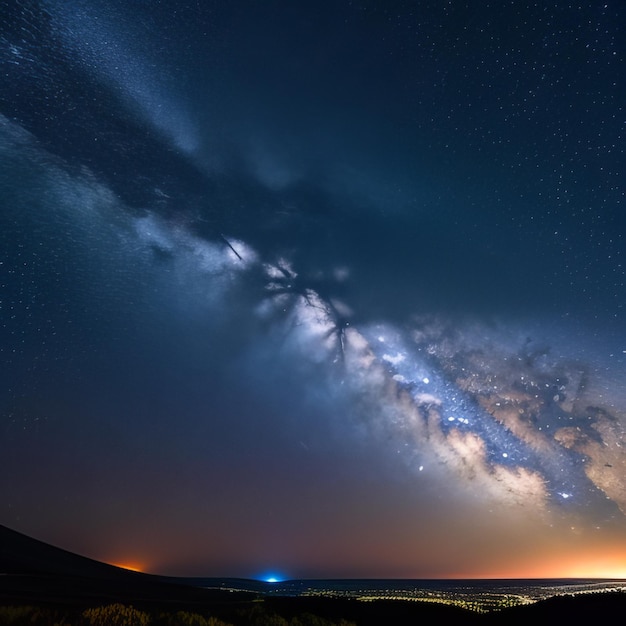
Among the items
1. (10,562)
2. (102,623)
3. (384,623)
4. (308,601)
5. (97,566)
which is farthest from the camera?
(97,566)

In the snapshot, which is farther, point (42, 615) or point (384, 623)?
point (384, 623)

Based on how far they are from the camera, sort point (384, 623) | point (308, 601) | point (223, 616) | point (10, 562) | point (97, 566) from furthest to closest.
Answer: point (97, 566) < point (10, 562) < point (308, 601) < point (384, 623) < point (223, 616)

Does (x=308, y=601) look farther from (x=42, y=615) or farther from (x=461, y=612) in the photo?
(x=42, y=615)

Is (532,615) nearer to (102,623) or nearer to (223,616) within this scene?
(223,616)

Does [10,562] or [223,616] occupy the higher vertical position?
[10,562]

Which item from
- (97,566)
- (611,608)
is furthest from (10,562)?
(611,608)

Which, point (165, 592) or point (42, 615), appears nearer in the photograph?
point (42, 615)

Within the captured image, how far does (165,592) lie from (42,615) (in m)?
16.4

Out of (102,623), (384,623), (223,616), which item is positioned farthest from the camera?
(384,623)

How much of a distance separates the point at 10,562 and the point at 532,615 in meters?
40.9

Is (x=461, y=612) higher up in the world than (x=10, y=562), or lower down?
lower down

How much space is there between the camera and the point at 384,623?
22234mm

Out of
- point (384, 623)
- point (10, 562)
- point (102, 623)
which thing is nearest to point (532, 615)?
point (384, 623)

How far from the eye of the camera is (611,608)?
878 inches
